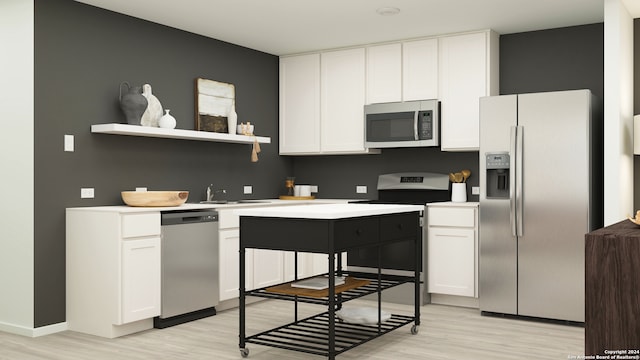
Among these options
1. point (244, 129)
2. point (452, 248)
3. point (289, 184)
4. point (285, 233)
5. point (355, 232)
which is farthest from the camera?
point (289, 184)

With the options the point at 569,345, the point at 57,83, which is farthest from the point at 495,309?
the point at 57,83

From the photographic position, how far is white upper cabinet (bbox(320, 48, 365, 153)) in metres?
6.41

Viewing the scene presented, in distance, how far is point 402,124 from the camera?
6086mm

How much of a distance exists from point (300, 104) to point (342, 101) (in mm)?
511

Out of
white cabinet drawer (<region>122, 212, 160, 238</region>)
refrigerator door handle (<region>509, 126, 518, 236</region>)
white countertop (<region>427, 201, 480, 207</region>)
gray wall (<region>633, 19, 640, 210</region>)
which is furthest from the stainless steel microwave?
white cabinet drawer (<region>122, 212, 160, 238</region>)

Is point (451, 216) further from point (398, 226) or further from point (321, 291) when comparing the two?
point (321, 291)

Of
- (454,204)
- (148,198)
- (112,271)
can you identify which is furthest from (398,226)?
(112,271)

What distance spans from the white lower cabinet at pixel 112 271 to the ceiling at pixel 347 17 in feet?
5.53

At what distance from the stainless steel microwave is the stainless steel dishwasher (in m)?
1.91

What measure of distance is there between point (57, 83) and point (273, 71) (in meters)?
2.64

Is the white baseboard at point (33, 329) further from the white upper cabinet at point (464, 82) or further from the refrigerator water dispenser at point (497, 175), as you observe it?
the white upper cabinet at point (464, 82)

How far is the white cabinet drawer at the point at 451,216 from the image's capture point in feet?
17.9

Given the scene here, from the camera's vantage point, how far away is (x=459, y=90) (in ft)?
19.2

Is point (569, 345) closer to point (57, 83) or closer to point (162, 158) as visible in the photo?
point (162, 158)
